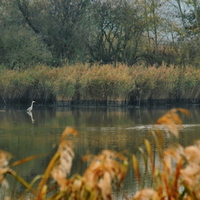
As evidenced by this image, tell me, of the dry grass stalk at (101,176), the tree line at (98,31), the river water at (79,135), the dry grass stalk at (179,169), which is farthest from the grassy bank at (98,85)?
the dry grass stalk at (101,176)

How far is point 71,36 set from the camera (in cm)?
3512

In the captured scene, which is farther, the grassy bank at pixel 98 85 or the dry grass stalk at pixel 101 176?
the grassy bank at pixel 98 85

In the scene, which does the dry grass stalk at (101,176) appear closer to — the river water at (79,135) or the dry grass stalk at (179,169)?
the dry grass stalk at (179,169)

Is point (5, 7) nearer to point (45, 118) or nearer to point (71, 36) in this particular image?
point (71, 36)

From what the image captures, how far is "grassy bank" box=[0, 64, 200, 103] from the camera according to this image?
27.4m

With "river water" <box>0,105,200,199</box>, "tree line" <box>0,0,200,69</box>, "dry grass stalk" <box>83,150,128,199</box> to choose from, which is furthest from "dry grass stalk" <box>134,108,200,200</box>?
Answer: "tree line" <box>0,0,200,69</box>

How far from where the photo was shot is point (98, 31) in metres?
35.8

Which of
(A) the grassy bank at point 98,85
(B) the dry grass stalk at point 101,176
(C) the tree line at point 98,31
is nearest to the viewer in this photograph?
(B) the dry grass stalk at point 101,176

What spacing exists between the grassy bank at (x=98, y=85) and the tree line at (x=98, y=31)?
11.3 ft

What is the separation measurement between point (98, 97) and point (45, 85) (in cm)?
283

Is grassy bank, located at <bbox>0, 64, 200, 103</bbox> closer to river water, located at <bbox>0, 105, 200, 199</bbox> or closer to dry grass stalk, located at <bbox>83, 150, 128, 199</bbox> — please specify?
river water, located at <bbox>0, 105, 200, 199</bbox>

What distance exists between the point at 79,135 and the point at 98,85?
12329 mm

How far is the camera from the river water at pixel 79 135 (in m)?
9.80

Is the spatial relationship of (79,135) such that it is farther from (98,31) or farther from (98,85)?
(98,31)
